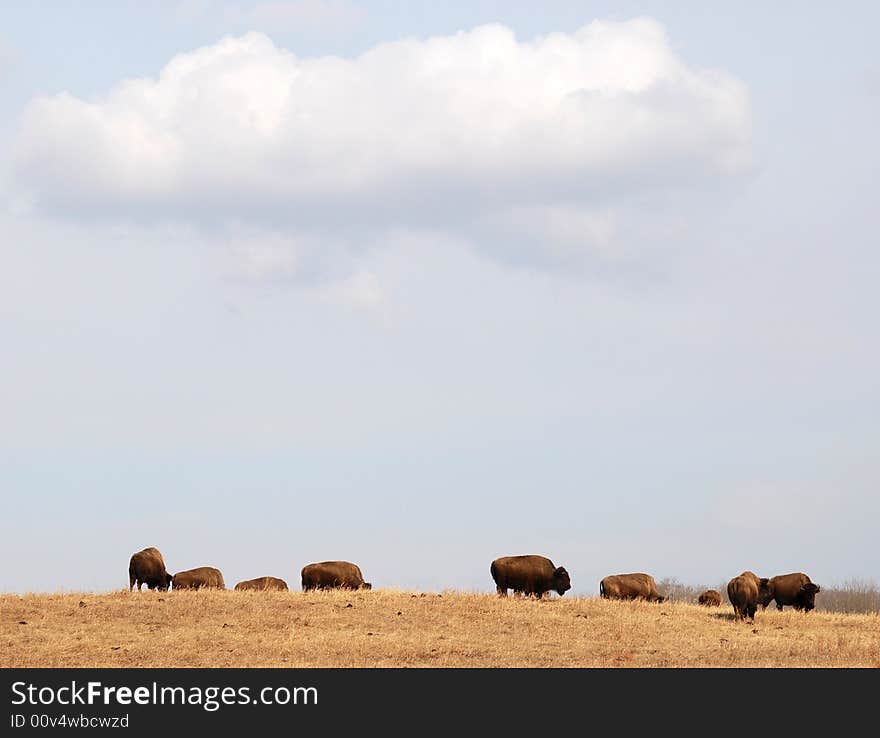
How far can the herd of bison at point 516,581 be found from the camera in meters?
44.4

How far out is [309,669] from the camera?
27156mm

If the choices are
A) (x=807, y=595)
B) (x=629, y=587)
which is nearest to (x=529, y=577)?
(x=629, y=587)

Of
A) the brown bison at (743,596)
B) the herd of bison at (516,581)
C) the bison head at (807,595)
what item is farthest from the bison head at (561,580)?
the bison head at (807,595)

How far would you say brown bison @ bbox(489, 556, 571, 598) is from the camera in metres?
44.3

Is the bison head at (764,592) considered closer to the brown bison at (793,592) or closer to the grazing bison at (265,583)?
the brown bison at (793,592)

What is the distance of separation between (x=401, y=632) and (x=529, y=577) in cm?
1225

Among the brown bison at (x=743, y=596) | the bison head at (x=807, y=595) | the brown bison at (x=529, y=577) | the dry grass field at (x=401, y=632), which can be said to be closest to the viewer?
the dry grass field at (x=401, y=632)

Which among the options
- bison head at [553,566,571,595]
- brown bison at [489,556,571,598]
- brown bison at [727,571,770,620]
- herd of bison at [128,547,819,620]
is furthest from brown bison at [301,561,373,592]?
brown bison at [727,571,770,620]

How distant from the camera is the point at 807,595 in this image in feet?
153
